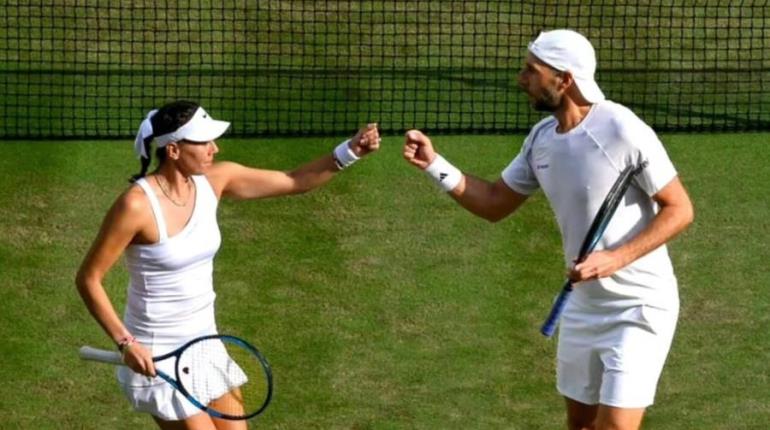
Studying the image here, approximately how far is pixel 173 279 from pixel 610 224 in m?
1.98

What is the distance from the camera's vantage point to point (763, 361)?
1061 centimetres

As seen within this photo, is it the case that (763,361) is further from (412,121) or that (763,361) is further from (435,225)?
(412,121)

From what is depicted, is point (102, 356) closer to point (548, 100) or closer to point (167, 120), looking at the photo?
point (167, 120)

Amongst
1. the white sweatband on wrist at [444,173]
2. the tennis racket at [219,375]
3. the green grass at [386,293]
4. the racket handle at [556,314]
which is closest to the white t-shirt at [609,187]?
the racket handle at [556,314]

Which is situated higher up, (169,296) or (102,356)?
(169,296)

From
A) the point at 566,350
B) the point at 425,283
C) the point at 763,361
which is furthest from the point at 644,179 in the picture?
the point at 425,283

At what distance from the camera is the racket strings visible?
314 inches

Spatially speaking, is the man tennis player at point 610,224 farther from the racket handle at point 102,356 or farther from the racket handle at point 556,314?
the racket handle at point 102,356

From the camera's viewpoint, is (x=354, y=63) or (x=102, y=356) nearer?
(x=102, y=356)

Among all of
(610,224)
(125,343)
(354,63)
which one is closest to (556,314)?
(610,224)

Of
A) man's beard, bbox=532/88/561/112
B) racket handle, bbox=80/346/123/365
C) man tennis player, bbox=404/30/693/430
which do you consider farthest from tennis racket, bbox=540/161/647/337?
racket handle, bbox=80/346/123/365

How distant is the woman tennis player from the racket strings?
0.08 metres

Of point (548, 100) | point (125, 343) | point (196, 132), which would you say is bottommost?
point (125, 343)

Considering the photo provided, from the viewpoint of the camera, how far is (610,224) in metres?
8.08
